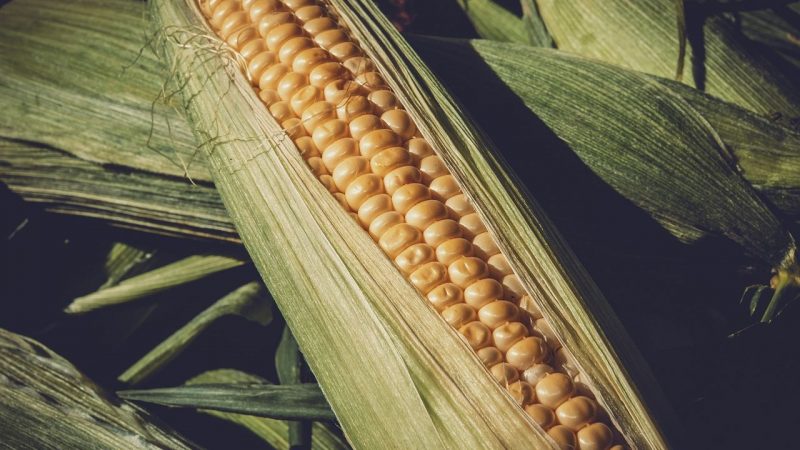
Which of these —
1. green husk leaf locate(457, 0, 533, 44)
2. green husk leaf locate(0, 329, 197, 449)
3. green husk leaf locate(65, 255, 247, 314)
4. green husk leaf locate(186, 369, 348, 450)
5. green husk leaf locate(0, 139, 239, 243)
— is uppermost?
green husk leaf locate(457, 0, 533, 44)

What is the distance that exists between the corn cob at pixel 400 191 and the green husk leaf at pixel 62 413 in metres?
0.64

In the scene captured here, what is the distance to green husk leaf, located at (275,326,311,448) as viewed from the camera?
123 cm

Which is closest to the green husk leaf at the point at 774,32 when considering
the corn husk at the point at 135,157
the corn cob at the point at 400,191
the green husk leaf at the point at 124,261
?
the corn husk at the point at 135,157

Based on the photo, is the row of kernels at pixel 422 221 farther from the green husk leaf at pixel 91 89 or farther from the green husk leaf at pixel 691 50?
the green husk leaf at pixel 691 50

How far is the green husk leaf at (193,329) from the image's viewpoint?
141cm

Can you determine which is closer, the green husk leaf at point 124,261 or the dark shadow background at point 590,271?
the dark shadow background at point 590,271

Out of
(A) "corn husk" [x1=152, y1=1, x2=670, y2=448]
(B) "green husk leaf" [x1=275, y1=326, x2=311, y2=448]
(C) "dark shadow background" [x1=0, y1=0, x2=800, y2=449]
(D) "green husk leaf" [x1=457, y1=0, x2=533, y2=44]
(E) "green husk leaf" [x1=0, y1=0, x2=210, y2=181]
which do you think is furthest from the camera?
(D) "green husk leaf" [x1=457, y1=0, x2=533, y2=44]

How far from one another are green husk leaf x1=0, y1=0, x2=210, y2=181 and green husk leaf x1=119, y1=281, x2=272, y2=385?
308mm

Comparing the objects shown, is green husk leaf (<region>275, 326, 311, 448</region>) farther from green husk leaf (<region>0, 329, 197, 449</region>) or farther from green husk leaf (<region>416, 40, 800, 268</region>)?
green husk leaf (<region>416, 40, 800, 268</region>)

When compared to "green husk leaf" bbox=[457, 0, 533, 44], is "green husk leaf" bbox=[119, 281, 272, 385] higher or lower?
lower

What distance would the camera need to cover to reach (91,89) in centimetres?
139

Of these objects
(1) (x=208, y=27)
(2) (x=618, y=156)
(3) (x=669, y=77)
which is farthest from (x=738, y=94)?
(1) (x=208, y=27)

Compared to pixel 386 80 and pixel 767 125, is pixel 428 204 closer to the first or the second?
pixel 386 80

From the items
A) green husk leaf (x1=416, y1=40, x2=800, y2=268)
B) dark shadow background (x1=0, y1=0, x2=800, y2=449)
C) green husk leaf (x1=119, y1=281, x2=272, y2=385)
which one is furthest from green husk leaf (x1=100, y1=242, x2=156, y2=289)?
green husk leaf (x1=416, y1=40, x2=800, y2=268)
